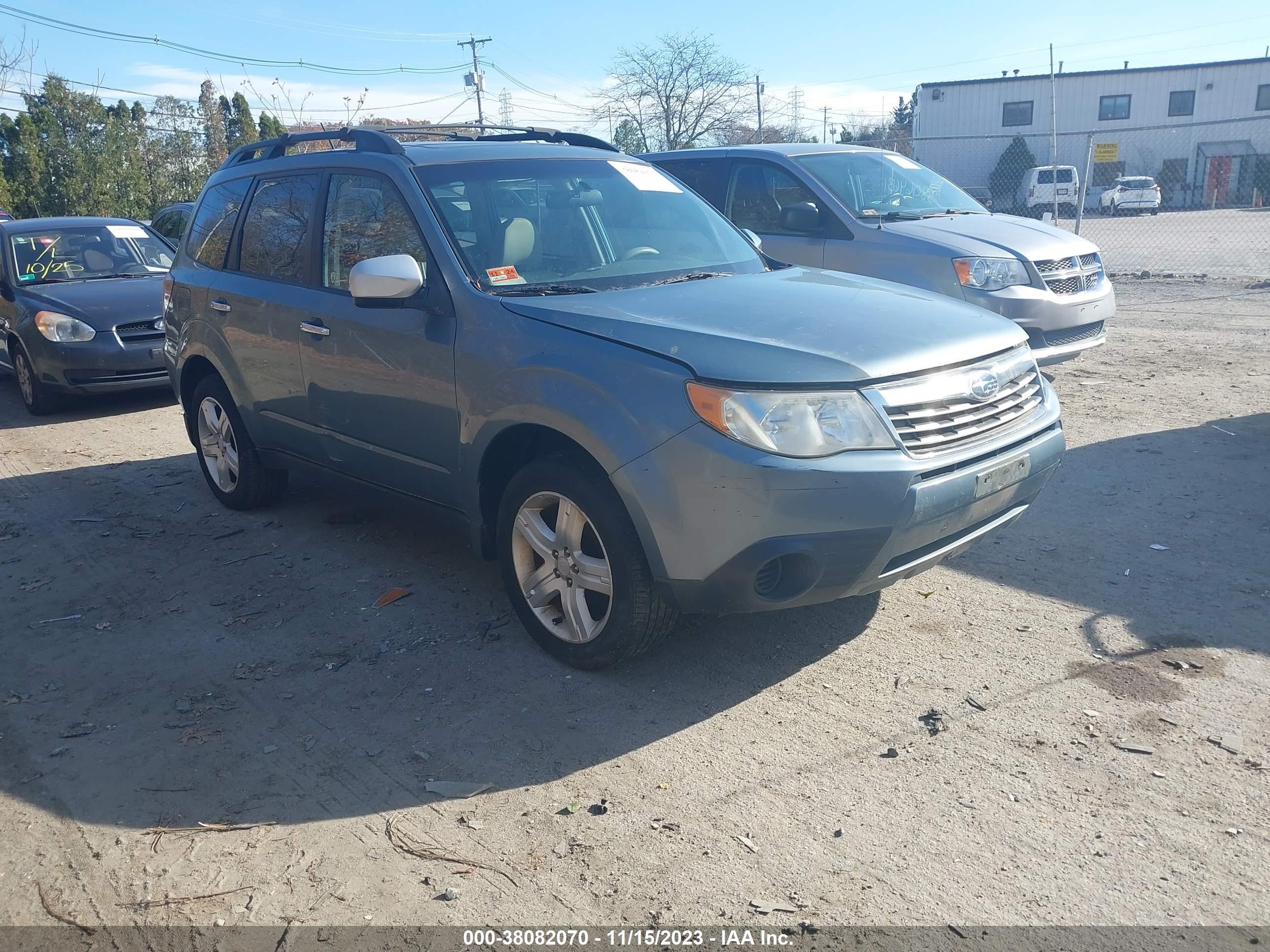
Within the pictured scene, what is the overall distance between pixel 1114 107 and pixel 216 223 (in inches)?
1932

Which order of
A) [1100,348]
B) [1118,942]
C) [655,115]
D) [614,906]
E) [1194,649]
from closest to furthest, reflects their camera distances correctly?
1. [1118,942]
2. [614,906]
3. [1194,649]
4. [1100,348]
5. [655,115]

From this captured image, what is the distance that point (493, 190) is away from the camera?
458 cm

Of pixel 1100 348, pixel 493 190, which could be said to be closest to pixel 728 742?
pixel 493 190

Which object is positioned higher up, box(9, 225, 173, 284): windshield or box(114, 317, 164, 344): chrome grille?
box(9, 225, 173, 284): windshield

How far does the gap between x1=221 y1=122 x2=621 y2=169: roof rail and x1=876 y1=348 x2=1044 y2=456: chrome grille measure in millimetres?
2477

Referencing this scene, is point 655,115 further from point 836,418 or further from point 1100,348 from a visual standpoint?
point 836,418

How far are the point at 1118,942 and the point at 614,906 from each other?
1230 mm

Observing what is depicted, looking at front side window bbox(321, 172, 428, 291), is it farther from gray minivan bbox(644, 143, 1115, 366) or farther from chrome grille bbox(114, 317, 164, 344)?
chrome grille bbox(114, 317, 164, 344)

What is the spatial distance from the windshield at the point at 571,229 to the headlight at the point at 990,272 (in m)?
3.03

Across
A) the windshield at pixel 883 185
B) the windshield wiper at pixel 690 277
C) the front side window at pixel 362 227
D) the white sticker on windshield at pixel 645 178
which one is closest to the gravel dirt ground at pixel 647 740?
the front side window at pixel 362 227

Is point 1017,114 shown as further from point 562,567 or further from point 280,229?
point 562,567

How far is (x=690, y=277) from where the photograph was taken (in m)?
4.51

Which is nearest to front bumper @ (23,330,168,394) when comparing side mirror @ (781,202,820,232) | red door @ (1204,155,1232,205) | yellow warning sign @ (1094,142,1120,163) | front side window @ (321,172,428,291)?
front side window @ (321,172,428,291)

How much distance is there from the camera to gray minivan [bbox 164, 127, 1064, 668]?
3354mm
